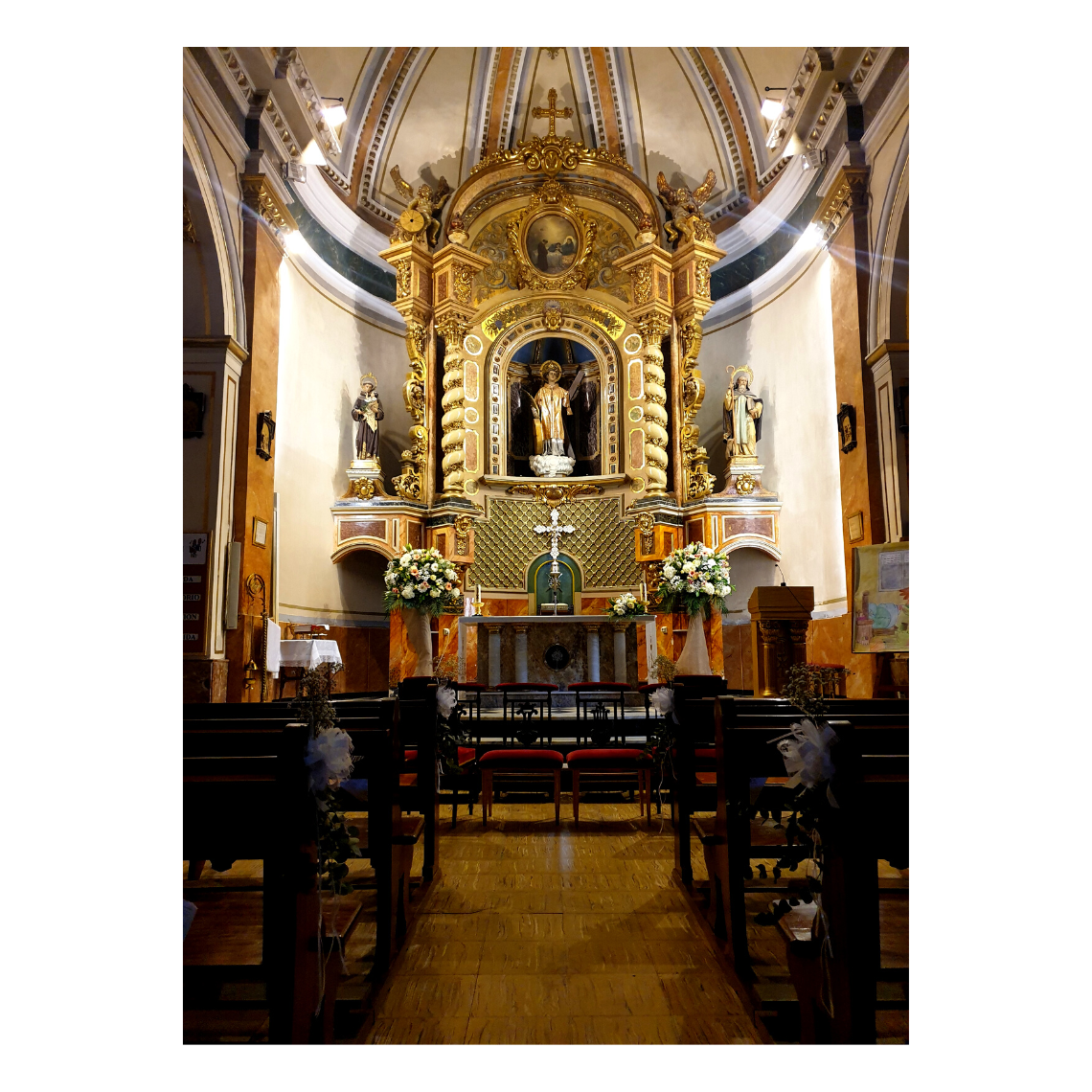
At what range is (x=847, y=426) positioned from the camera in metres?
9.19

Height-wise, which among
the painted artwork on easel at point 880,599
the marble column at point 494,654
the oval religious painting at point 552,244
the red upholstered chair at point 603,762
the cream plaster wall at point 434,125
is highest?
the cream plaster wall at point 434,125

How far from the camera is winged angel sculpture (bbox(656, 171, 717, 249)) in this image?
1289 cm

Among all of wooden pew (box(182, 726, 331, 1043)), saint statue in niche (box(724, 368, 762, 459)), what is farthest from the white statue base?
wooden pew (box(182, 726, 331, 1043))

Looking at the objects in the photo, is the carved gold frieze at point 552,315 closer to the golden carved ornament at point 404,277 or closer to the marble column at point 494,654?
the golden carved ornament at point 404,277

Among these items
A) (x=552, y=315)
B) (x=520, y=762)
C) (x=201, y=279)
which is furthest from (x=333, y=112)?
(x=520, y=762)

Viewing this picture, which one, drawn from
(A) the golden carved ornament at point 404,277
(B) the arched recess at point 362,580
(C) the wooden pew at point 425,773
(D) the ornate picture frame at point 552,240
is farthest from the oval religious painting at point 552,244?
(C) the wooden pew at point 425,773

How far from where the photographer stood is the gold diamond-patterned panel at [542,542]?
12672mm

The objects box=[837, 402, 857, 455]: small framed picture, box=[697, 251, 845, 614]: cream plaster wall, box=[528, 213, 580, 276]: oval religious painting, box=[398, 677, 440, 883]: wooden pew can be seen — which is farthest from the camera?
box=[528, 213, 580, 276]: oval religious painting

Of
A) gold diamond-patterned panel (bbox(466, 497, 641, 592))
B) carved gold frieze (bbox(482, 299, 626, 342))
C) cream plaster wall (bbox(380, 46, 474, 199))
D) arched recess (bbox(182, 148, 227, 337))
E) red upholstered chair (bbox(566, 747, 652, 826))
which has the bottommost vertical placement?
red upholstered chair (bbox(566, 747, 652, 826))

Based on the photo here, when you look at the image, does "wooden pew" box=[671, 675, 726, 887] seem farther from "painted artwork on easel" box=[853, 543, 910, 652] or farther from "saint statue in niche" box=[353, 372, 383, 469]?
"saint statue in niche" box=[353, 372, 383, 469]

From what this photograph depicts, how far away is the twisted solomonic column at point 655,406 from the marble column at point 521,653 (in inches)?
132

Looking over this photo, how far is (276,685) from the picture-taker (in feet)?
30.3

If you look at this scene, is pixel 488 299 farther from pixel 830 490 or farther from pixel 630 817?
pixel 630 817

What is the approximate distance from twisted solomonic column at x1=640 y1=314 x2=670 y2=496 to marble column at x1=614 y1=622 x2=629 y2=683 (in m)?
2.82
